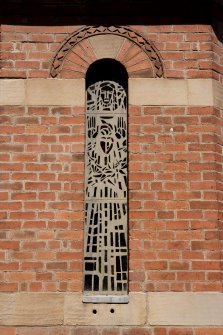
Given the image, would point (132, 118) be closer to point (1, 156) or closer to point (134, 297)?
point (1, 156)

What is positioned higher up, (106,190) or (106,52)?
(106,52)

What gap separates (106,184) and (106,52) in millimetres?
1321

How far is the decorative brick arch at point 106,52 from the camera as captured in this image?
4.96 metres

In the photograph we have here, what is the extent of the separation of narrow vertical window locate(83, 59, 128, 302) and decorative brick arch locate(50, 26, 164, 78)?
104 mm

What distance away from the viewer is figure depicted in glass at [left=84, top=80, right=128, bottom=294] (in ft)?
15.2

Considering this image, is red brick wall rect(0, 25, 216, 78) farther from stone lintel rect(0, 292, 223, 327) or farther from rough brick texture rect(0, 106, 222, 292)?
stone lintel rect(0, 292, 223, 327)

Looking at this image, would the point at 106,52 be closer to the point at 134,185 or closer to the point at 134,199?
A: the point at 134,185

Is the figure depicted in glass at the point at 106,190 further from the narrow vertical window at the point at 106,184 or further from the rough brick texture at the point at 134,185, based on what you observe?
the rough brick texture at the point at 134,185

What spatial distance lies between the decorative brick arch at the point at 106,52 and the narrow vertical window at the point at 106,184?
0.34ft

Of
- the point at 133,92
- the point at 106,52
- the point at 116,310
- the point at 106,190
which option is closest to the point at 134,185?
the point at 106,190

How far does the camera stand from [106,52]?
5.00 metres

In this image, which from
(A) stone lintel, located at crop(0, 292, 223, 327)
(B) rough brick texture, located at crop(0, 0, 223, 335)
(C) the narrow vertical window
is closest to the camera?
(A) stone lintel, located at crop(0, 292, 223, 327)

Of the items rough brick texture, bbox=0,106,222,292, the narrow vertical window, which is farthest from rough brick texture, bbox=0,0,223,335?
the narrow vertical window

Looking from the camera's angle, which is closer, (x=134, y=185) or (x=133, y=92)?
(x=134, y=185)
